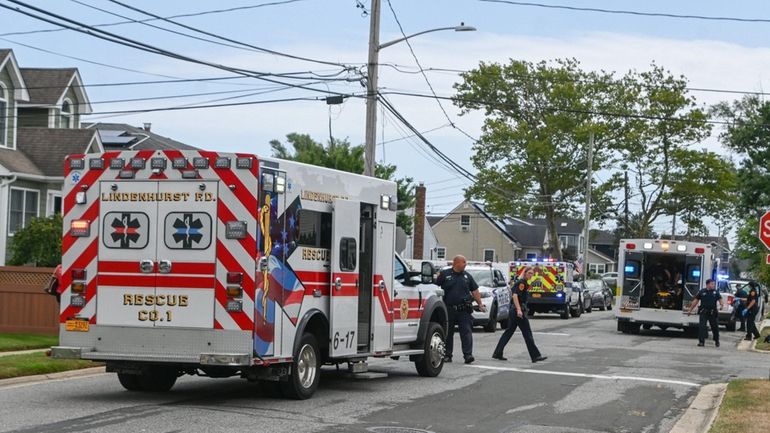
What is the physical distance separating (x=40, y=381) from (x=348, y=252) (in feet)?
14.8

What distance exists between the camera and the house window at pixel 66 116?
120ft

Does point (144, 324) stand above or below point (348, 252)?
below

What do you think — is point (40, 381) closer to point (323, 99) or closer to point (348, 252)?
point (348, 252)

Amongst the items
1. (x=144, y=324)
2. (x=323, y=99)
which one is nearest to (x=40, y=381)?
(x=144, y=324)

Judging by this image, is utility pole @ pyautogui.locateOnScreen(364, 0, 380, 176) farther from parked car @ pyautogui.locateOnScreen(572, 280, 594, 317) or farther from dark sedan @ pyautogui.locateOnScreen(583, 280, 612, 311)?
dark sedan @ pyautogui.locateOnScreen(583, 280, 612, 311)

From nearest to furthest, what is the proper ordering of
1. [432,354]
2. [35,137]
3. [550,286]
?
1. [432,354]
2. [35,137]
3. [550,286]

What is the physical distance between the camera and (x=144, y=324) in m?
12.3

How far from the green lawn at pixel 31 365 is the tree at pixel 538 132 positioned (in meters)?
44.7

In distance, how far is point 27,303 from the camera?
70.2 feet

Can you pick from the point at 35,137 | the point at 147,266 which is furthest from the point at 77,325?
the point at 35,137

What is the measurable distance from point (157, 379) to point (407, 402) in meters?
3.06

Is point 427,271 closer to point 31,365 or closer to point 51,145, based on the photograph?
point 31,365

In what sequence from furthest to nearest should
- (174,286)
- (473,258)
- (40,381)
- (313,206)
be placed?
(473,258) < (40,381) < (313,206) < (174,286)

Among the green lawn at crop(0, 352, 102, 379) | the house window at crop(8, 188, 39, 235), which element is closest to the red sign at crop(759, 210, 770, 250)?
the green lawn at crop(0, 352, 102, 379)
